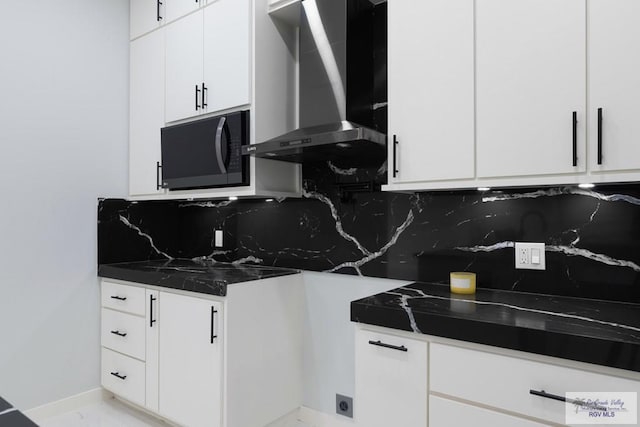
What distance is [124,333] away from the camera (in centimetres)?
244

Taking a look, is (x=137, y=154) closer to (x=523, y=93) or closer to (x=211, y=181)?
(x=211, y=181)

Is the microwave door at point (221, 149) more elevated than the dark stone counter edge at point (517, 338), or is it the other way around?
the microwave door at point (221, 149)

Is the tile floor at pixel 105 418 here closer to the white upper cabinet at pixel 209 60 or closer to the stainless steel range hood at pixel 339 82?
the stainless steel range hood at pixel 339 82

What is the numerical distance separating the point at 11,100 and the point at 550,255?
9.59 feet

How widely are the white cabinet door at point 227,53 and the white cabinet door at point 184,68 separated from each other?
0.08 meters

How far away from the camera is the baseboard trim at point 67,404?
2.33m

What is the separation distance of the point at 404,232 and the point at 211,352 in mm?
1139

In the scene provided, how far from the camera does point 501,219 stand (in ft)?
5.81

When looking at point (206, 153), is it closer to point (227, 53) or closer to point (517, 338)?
point (227, 53)

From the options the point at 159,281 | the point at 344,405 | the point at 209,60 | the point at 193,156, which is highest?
the point at 209,60

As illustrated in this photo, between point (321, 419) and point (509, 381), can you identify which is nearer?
point (509, 381)

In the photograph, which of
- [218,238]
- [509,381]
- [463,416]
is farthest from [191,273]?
[509,381]

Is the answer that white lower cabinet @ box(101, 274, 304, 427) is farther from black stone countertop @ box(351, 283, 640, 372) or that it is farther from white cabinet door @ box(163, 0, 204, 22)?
white cabinet door @ box(163, 0, 204, 22)

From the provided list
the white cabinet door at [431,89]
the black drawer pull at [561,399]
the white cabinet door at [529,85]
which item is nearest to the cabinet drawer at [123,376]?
the white cabinet door at [431,89]
